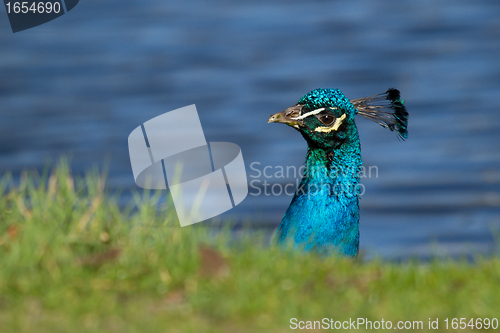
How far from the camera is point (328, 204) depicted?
613 cm

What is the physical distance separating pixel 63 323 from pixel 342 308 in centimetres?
136

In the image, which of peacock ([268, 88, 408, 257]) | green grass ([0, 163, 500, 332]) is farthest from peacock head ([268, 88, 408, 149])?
green grass ([0, 163, 500, 332])

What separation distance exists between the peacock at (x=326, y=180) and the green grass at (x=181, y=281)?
153 centimetres

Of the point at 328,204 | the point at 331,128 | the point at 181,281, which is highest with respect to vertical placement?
the point at 181,281

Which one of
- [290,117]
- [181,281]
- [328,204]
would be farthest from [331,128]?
[181,281]

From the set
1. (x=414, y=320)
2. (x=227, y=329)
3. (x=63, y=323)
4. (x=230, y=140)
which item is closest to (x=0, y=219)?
(x=63, y=323)

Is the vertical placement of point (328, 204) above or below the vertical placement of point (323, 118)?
below

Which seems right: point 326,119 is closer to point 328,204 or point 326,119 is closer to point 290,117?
point 290,117

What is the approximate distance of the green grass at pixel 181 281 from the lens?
11.4ft

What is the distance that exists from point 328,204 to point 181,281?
2592mm

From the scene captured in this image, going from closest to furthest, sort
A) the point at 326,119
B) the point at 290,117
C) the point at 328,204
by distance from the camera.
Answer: the point at 328,204
the point at 326,119
the point at 290,117

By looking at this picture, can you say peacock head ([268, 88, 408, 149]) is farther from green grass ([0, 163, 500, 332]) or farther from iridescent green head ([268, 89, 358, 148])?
green grass ([0, 163, 500, 332])

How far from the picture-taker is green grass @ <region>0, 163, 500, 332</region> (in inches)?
136

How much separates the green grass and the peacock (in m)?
1.53
